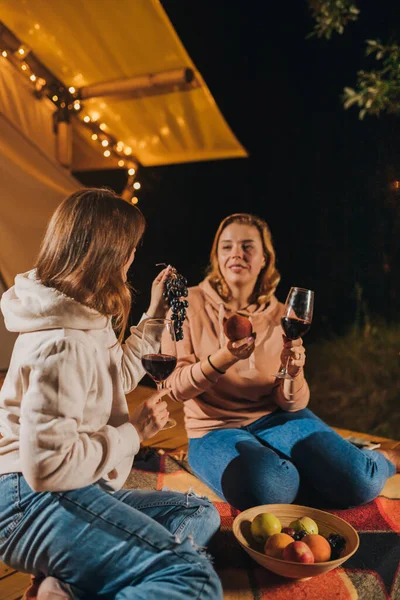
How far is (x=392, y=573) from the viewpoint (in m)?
1.67

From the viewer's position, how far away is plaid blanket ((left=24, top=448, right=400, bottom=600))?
156 cm

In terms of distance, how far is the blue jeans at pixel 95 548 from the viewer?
1231mm

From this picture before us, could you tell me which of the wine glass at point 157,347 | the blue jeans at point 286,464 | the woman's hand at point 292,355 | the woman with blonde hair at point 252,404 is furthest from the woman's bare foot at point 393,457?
the wine glass at point 157,347

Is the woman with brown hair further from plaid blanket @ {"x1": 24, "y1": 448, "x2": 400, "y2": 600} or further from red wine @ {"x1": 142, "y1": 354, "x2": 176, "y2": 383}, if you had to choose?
plaid blanket @ {"x1": 24, "y1": 448, "x2": 400, "y2": 600}

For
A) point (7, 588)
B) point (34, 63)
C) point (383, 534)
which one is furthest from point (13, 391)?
point (34, 63)

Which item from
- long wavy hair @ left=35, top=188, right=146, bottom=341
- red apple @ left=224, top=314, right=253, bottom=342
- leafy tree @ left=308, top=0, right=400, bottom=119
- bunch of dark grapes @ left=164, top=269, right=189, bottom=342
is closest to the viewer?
long wavy hair @ left=35, top=188, right=146, bottom=341

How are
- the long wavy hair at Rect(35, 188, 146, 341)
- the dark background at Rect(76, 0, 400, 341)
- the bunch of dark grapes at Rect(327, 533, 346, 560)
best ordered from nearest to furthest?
1. the long wavy hair at Rect(35, 188, 146, 341)
2. the bunch of dark grapes at Rect(327, 533, 346, 560)
3. the dark background at Rect(76, 0, 400, 341)

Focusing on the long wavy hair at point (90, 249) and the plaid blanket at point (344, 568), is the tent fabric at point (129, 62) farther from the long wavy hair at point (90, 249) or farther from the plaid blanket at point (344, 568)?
the plaid blanket at point (344, 568)

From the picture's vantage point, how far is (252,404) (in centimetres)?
224

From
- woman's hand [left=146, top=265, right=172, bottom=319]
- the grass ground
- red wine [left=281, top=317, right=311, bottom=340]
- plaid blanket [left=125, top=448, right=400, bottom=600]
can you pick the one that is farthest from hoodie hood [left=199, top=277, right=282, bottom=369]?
the grass ground

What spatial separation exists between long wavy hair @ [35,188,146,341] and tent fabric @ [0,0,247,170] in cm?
125

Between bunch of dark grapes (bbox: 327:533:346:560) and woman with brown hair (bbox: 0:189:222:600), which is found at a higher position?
woman with brown hair (bbox: 0:189:222:600)

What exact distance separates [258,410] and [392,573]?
30.0 inches

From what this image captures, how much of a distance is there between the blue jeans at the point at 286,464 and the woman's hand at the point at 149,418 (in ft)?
2.08
